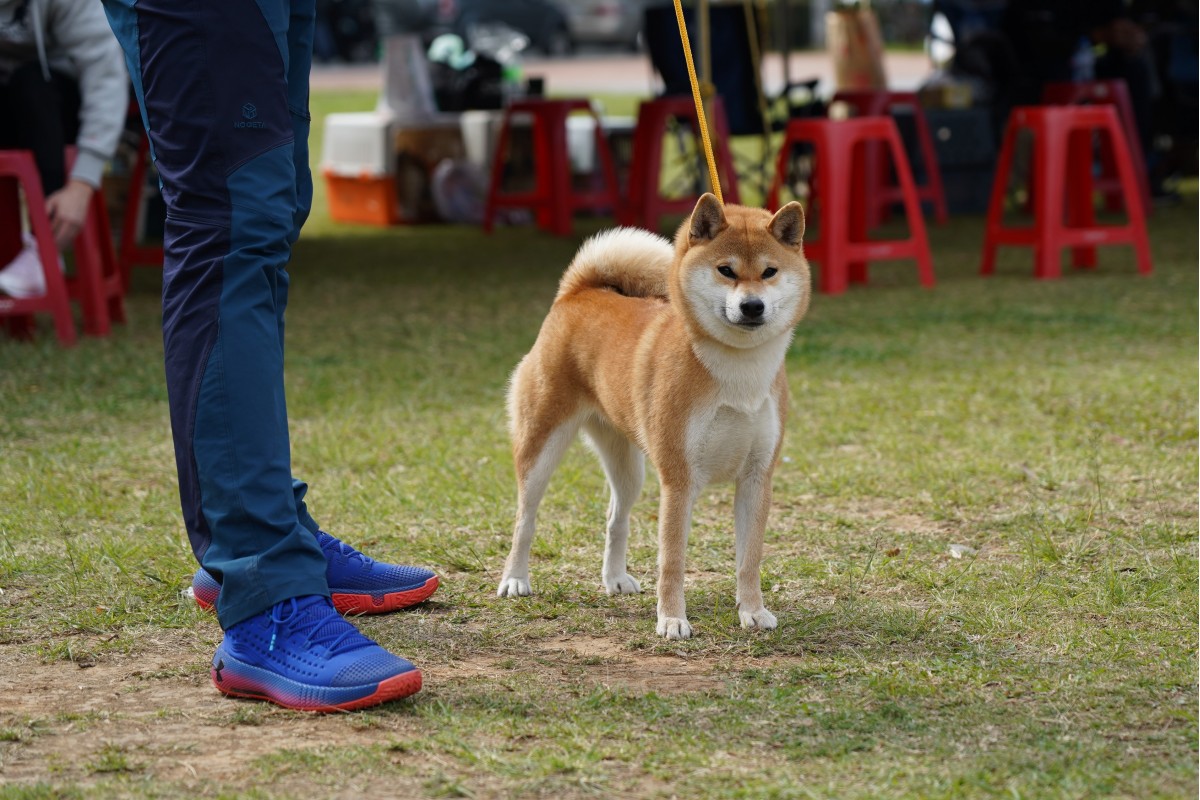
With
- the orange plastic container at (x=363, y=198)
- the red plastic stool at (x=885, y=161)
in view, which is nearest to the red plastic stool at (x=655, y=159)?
the red plastic stool at (x=885, y=161)

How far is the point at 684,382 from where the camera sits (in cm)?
266

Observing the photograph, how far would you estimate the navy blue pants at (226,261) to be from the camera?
2.26 meters

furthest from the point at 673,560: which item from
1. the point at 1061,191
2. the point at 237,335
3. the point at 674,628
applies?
the point at 1061,191

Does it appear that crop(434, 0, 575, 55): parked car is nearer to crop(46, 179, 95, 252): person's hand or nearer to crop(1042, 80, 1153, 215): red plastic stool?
crop(1042, 80, 1153, 215): red plastic stool

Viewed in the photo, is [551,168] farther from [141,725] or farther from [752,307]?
[141,725]

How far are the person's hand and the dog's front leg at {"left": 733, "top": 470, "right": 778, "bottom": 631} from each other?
11.3 ft

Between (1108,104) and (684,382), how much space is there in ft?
22.5

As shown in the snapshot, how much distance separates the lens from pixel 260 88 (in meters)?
2.30

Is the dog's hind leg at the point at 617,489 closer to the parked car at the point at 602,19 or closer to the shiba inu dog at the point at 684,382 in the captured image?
the shiba inu dog at the point at 684,382

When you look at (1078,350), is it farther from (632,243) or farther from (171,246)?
(171,246)

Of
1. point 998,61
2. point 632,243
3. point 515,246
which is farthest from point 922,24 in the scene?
point 632,243

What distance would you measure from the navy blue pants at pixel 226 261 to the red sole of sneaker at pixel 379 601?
452mm

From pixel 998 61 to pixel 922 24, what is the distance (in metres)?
21.4

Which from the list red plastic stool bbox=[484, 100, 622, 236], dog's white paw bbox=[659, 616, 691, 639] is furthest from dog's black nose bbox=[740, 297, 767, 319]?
red plastic stool bbox=[484, 100, 622, 236]
